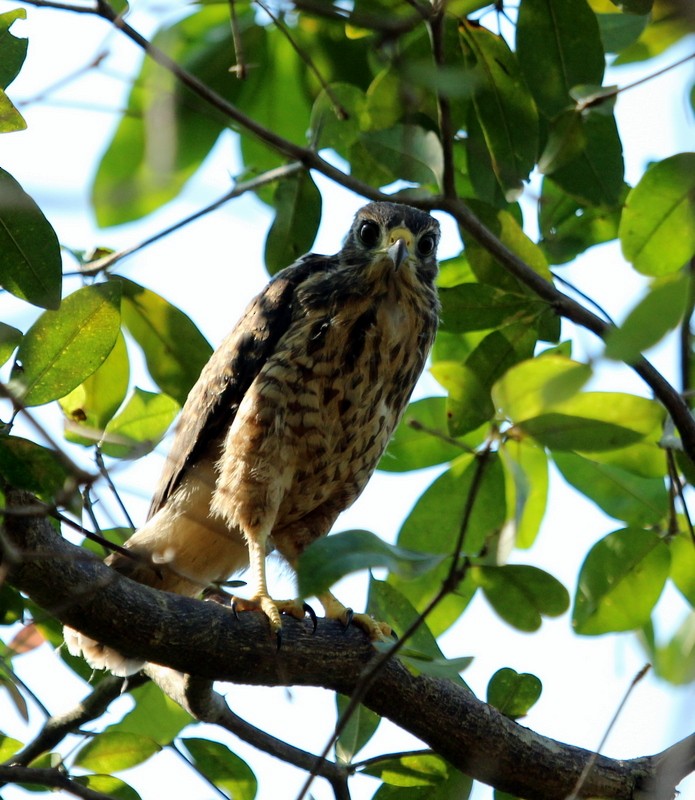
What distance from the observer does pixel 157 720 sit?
3498 millimetres

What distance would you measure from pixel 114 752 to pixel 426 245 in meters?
2.29

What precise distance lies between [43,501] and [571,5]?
2089mm

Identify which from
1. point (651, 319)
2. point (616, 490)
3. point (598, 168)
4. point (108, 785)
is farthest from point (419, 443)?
point (651, 319)

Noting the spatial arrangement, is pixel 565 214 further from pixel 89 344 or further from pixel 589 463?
pixel 89 344

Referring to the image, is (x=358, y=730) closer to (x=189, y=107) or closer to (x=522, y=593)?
(x=522, y=593)

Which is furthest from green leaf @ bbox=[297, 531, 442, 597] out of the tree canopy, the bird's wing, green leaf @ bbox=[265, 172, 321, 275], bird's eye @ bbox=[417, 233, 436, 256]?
→ bird's eye @ bbox=[417, 233, 436, 256]

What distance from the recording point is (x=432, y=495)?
347 cm

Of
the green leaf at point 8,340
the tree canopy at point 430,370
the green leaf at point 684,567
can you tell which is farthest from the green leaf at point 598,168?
the green leaf at point 8,340

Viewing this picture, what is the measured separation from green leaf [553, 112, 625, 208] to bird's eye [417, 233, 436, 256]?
3.30 ft

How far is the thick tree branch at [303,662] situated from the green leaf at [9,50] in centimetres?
110

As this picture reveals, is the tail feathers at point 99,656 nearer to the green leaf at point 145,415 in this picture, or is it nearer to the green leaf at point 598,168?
the green leaf at point 145,415

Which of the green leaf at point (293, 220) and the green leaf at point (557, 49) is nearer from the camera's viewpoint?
the green leaf at point (557, 49)

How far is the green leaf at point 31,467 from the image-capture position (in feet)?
8.13

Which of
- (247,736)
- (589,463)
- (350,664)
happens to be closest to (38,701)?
(247,736)
